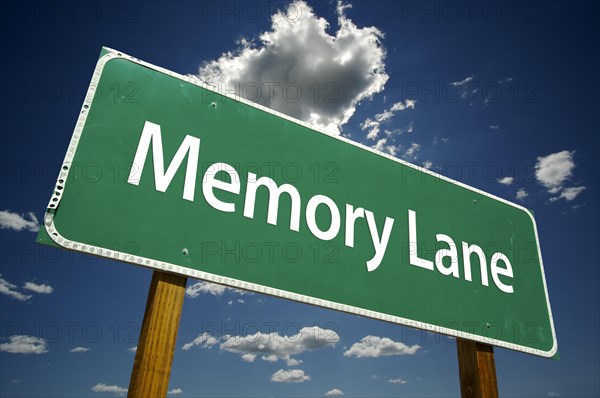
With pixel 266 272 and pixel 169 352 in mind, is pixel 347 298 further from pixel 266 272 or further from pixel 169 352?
pixel 169 352

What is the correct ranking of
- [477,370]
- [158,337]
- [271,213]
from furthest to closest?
[477,370] < [271,213] < [158,337]

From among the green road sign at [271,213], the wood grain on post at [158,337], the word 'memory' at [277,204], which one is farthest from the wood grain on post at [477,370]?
the wood grain on post at [158,337]

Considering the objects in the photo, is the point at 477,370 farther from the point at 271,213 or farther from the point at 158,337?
the point at 158,337

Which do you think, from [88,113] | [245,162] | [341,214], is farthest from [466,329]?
[88,113]

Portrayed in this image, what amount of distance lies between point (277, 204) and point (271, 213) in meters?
0.07

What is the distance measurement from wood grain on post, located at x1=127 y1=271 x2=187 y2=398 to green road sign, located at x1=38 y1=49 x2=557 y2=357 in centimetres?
10

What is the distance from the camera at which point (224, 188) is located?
2.24m

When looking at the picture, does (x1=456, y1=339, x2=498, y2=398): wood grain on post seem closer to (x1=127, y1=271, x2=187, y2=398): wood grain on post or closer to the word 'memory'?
the word 'memory'

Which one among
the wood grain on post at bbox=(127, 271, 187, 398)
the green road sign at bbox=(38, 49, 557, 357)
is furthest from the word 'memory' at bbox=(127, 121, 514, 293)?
the wood grain on post at bbox=(127, 271, 187, 398)

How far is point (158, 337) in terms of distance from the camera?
184cm

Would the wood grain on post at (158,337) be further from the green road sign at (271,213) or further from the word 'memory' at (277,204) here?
the word 'memory' at (277,204)

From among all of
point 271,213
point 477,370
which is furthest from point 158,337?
point 477,370

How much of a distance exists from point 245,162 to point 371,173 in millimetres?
979

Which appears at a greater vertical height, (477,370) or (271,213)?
Answer: (271,213)
